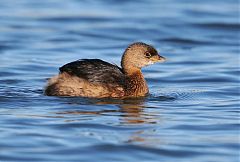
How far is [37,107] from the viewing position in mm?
12789

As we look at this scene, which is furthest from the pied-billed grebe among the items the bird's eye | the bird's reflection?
the bird's eye

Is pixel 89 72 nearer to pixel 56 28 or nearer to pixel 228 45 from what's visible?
pixel 228 45

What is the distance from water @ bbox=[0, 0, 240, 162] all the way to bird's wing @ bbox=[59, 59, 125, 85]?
362mm

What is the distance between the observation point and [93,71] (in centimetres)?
1348

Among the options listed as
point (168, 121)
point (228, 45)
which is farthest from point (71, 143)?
point (228, 45)

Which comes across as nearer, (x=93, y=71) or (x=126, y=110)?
(x=126, y=110)

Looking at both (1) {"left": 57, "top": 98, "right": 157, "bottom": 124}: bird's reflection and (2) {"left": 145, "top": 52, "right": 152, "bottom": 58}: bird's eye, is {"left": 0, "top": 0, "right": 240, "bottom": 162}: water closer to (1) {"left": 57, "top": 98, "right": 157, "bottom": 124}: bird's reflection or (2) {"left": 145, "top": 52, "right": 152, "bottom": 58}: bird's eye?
(1) {"left": 57, "top": 98, "right": 157, "bottom": 124}: bird's reflection

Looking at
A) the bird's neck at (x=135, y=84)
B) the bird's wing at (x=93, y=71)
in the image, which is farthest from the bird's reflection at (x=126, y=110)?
the bird's wing at (x=93, y=71)

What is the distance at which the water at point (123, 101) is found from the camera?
411 inches

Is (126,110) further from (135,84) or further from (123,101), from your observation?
(135,84)

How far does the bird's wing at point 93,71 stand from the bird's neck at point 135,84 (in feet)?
0.64

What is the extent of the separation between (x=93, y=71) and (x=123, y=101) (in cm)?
Result: 67

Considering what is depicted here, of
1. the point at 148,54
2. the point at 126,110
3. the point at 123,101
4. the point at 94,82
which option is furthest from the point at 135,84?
the point at 126,110

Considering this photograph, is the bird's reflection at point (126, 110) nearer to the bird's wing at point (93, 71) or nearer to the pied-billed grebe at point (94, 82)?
the pied-billed grebe at point (94, 82)
